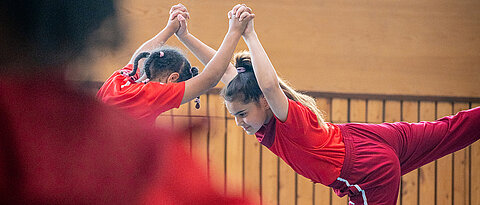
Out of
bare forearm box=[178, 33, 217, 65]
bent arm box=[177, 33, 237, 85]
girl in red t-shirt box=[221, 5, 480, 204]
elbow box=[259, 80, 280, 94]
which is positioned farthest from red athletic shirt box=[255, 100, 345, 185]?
bare forearm box=[178, 33, 217, 65]

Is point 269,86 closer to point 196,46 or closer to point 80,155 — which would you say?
point 196,46

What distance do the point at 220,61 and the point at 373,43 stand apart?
157 centimetres

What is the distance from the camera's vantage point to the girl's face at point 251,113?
1566 millimetres

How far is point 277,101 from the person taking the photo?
144cm

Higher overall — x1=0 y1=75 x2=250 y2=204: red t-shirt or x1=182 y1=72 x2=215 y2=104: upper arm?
x1=182 y1=72 x2=215 y2=104: upper arm

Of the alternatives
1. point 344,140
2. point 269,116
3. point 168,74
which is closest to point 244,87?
point 269,116

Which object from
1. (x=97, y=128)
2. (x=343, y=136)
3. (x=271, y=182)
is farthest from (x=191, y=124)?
(x=271, y=182)

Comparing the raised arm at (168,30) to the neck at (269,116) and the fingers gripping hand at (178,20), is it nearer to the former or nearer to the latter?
the fingers gripping hand at (178,20)

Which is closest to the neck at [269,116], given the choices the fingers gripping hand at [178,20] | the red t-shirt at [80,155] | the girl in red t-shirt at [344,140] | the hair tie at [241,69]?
the girl in red t-shirt at [344,140]

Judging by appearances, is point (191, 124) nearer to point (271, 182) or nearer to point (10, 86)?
point (10, 86)

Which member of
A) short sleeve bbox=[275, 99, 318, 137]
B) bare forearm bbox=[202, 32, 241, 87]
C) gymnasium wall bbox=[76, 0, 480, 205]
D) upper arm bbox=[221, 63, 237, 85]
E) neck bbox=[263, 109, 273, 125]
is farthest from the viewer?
gymnasium wall bbox=[76, 0, 480, 205]

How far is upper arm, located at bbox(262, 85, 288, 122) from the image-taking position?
4.63 feet

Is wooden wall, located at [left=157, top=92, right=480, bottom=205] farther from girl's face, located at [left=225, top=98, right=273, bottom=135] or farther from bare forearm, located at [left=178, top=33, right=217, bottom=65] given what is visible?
girl's face, located at [left=225, top=98, right=273, bottom=135]

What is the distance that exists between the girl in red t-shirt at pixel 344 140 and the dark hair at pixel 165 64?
0.14 meters
